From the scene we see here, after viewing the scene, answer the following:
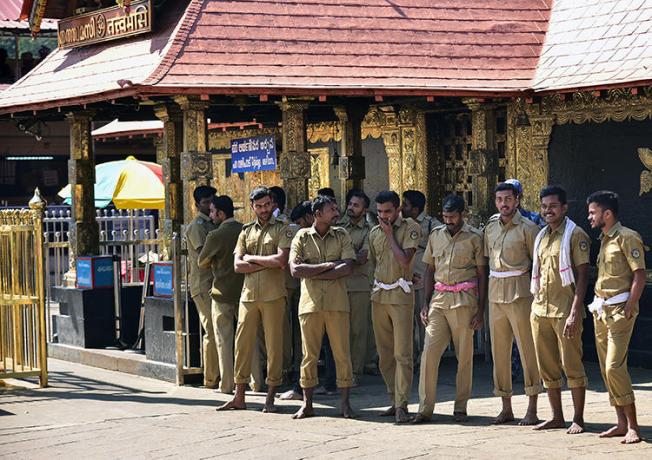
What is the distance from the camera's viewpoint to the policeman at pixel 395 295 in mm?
10000

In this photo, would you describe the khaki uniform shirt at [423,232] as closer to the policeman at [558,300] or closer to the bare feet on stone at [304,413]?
the bare feet on stone at [304,413]

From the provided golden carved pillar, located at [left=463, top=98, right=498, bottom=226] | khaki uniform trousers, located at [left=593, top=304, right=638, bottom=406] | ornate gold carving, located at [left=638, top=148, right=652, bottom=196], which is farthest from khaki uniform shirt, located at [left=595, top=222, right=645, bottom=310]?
golden carved pillar, located at [left=463, top=98, right=498, bottom=226]

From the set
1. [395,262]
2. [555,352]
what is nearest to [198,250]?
[395,262]

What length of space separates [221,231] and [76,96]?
293 centimetres

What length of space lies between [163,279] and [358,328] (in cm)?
224

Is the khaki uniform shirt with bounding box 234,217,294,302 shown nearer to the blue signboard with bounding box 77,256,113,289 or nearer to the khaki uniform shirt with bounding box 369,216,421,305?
the khaki uniform shirt with bounding box 369,216,421,305

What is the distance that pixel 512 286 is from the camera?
954 centimetres

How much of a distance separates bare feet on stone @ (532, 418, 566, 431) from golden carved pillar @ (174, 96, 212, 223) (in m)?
4.89

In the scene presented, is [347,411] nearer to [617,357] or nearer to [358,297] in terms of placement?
[358,297]

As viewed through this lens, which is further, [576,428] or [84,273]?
[84,273]

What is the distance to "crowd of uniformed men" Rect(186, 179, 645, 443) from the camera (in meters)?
8.75

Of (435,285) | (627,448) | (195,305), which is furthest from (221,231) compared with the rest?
(627,448)

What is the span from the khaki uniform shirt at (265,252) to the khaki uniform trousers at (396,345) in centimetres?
92

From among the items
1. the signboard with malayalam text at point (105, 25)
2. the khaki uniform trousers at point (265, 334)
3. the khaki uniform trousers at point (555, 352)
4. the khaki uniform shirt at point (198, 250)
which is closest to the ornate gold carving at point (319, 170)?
the signboard with malayalam text at point (105, 25)
